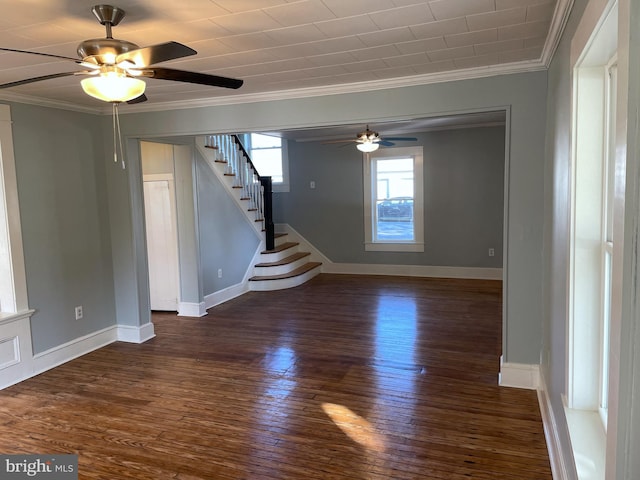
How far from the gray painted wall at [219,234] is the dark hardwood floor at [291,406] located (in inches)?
39.8

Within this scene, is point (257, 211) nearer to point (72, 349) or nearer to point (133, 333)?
point (133, 333)

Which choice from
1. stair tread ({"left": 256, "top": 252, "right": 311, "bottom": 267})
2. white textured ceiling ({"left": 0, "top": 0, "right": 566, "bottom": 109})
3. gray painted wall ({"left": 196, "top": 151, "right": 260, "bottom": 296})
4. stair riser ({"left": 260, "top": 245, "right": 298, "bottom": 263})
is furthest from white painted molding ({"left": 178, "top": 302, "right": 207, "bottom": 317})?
white textured ceiling ({"left": 0, "top": 0, "right": 566, "bottom": 109})

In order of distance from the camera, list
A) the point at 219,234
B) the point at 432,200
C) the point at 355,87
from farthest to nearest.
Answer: the point at 432,200, the point at 219,234, the point at 355,87

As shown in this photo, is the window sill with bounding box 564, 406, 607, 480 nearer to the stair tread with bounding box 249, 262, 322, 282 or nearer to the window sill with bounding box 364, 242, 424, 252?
the stair tread with bounding box 249, 262, 322, 282

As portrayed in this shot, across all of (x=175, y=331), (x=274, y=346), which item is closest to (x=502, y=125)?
(x=274, y=346)

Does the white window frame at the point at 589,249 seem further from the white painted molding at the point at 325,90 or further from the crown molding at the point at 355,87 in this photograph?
the crown molding at the point at 355,87

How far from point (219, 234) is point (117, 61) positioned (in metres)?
4.36

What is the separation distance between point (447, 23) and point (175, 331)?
412 centimetres

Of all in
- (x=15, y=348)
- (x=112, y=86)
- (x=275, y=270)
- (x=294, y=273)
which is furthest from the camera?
(x=294, y=273)

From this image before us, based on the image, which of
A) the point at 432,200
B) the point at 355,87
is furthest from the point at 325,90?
the point at 432,200

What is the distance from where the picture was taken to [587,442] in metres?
1.72

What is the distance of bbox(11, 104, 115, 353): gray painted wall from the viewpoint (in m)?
3.87

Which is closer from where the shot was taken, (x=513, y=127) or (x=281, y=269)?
(x=513, y=127)

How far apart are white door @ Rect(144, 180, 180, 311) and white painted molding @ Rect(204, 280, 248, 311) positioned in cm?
43
